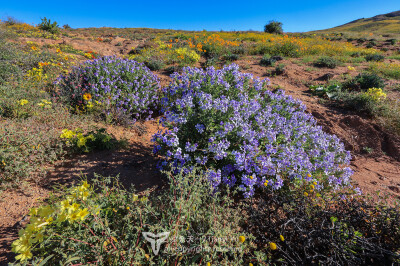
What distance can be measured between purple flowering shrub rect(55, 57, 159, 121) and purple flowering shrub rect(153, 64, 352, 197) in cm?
193

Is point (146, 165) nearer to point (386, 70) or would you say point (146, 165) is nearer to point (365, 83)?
point (365, 83)

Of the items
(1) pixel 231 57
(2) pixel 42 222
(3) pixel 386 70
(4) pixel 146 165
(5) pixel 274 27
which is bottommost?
(4) pixel 146 165

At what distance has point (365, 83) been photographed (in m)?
6.39

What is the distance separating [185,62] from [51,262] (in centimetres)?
871

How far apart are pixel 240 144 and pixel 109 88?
357 cm

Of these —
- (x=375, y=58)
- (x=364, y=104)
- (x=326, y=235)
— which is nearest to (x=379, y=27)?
(x=375, y=58)

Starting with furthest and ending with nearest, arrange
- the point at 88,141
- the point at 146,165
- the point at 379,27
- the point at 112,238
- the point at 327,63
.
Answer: the point at 379,27, the point at 327,63, the point at 88,141, the point at 146,165, the point at 112,238

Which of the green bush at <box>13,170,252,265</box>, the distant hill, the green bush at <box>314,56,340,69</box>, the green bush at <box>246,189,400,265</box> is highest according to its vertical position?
the distant hill

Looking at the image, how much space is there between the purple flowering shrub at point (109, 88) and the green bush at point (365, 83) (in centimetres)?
685

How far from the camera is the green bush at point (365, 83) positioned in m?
6.25

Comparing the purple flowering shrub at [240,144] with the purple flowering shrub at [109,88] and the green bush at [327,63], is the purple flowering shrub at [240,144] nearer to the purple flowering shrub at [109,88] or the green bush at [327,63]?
the purple flowering shrub at [109,88]

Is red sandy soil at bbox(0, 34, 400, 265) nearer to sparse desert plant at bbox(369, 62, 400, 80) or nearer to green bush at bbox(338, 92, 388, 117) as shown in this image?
green bush at bbox(338, 92, 388, 117)

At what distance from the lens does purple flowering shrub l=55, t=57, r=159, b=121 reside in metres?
4.61

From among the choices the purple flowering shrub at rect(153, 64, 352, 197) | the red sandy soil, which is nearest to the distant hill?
the red sandy soil
